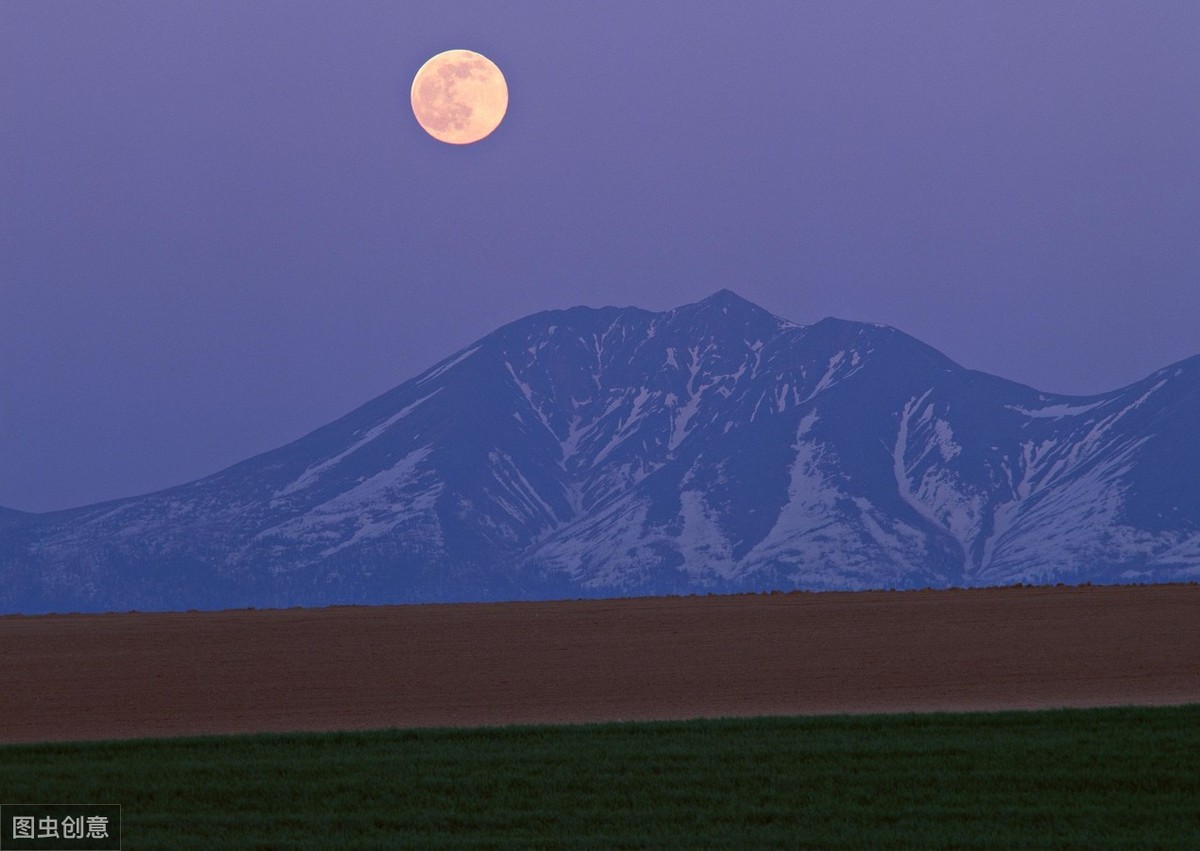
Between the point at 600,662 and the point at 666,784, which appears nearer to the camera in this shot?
the point at 666,784

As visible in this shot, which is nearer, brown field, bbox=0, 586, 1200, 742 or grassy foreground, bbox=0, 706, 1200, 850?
grassy foreground, bbox=0, 706, 1200, 850

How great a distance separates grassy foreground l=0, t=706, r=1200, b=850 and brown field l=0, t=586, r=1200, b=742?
4.43 meters

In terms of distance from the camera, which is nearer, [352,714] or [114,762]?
[114,762]

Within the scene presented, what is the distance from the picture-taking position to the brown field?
23203 millimetres

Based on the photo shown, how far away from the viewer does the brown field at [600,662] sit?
2320cm

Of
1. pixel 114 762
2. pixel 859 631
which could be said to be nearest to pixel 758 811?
pixel 114 762

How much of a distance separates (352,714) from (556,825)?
11306mm

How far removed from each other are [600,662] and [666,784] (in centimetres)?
1834

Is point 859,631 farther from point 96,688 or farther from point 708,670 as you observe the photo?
point 96,688

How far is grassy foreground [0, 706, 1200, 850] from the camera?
479 inches

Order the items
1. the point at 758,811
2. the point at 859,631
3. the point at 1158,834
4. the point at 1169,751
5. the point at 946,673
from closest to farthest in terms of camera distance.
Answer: the point at 1158,834
the point at 758,811
the point at 1169,751
the point at 946,673
the point at 859,631

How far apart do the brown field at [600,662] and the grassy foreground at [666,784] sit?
4.43 m

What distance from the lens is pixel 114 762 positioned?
1582 centimetres

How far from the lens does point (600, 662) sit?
3222 cm
